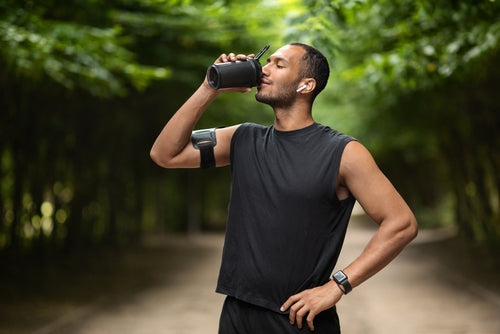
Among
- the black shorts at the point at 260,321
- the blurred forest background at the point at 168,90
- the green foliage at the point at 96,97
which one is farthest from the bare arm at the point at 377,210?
the green foliage at the point at 96,97

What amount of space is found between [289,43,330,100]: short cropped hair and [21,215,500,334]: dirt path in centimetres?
646

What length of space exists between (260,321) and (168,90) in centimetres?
1600

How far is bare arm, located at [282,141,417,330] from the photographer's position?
295 cm

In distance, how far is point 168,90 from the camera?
1873 cm

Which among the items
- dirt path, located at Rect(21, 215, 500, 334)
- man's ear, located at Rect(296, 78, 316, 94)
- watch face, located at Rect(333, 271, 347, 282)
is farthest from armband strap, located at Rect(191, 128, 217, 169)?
dirt path, located at Rect(21, 215, 500, 334)

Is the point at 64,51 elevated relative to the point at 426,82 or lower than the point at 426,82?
elevated

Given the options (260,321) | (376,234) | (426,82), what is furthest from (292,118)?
(426,82)

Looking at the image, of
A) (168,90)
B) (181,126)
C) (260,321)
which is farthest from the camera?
(168,90)

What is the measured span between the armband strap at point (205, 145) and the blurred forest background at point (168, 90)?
213cm

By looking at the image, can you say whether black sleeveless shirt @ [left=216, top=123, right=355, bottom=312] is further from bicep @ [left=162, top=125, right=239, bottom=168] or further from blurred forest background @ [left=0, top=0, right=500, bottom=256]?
blurred forest background @ [left=0, top=0, right=500, bottom=256]

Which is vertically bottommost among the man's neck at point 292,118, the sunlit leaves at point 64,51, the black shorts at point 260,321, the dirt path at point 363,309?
the dirt path at point 363,309

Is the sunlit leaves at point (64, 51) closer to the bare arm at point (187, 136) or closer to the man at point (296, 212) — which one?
the bare arm at point (187, 136)

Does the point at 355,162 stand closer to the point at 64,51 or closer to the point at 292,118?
the point at 292,118

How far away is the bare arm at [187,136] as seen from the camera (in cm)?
324
